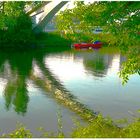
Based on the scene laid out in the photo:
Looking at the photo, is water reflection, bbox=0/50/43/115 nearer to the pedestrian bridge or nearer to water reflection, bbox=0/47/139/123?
water reflection, bbox=0/47/139/123

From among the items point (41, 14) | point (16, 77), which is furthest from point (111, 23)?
point (41, 14)

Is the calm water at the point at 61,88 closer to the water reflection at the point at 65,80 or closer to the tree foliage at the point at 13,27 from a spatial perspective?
the water reflection at the point at 65,80

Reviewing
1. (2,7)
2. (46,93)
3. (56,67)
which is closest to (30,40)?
(2,7)

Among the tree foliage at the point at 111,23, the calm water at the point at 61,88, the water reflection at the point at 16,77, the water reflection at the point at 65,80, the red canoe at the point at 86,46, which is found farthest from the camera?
the red canoe at the point at 86,46

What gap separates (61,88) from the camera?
2134cm

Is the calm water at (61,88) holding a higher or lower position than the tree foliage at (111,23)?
lower

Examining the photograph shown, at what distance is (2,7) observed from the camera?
46.5 meters

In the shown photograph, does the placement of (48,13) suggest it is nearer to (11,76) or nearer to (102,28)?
(11,76)

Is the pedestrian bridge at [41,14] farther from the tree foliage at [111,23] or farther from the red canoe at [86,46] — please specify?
the tree foliage at [111,23]

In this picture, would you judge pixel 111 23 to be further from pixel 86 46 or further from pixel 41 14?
pixel 41 14

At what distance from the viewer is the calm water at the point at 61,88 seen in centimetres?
1514

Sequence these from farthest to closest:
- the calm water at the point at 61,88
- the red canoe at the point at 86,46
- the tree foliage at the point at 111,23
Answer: the red canoe at the point at 86,46
the calm water at the point at 61,88
the tree foliage at the point at 111,23

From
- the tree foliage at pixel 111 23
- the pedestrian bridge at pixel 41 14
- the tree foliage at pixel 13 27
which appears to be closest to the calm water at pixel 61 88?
the tree foliage at pixel 111 23

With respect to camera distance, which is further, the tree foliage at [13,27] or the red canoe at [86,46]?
the red canoe at [86,46]
